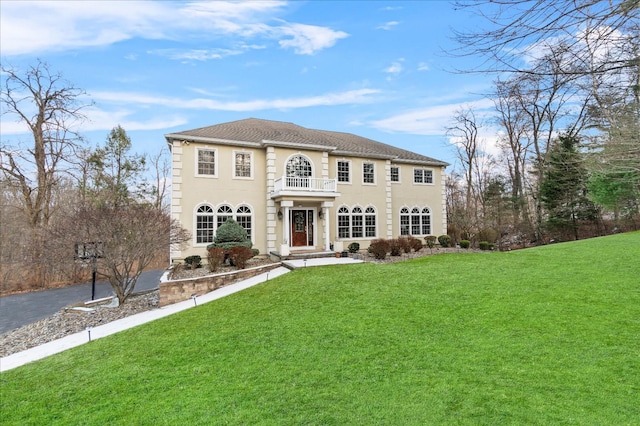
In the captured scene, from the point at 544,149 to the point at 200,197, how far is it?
2748 cm

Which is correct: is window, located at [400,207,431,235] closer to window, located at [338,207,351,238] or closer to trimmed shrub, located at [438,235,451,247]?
trimmed shrub, located at [438,235,451,247]

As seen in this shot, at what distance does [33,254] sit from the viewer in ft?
52.7

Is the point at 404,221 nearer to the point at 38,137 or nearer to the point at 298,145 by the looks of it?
the point at 298,145

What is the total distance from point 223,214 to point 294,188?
12.1 feet

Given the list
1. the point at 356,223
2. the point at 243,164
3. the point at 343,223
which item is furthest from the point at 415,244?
the point at 243,164

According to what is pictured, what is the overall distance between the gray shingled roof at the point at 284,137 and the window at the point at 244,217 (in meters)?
3.43

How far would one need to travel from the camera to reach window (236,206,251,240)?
1588 cm

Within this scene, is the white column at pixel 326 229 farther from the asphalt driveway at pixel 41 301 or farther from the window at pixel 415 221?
the asphalt driveway at pixel 41 301

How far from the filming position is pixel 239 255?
42.1 feet

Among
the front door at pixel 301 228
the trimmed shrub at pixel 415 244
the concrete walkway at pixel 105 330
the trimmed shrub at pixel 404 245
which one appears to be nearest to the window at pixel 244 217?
the front door at pixel 301 228

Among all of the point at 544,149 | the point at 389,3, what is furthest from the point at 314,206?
the point at 544,149

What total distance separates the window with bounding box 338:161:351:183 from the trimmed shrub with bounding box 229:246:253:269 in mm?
7598

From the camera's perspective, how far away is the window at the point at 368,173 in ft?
62.2

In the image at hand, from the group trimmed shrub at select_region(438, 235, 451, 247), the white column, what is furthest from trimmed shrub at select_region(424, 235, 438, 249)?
the white column
